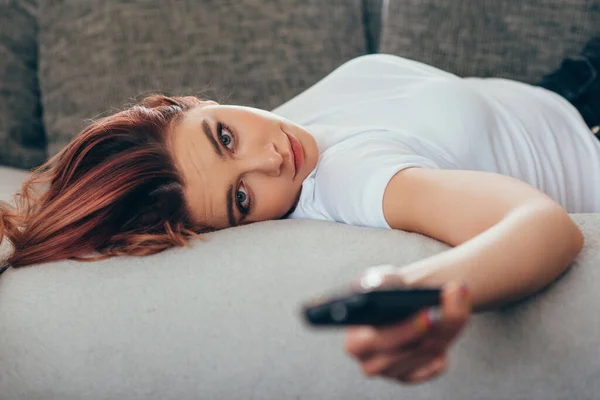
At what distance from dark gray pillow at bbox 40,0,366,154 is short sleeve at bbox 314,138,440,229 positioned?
60cm

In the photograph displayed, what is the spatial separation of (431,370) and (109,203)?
24.4 inches

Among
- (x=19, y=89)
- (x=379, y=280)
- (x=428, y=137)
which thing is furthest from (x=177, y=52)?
(x=379, y=280)

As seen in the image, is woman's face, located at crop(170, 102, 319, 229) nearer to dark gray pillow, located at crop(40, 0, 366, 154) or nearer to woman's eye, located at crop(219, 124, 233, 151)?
woman's eye, located at crop(219, 124, 233, 151)

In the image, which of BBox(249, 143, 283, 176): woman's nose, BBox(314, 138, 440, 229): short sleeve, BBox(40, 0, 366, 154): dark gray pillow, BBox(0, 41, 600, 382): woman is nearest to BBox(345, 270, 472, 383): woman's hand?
BBox(0, 41, 600, 382): woman

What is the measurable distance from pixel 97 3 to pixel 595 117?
1263 millimetres

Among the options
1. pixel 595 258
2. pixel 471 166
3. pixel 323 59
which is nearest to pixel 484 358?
pixel 595 258

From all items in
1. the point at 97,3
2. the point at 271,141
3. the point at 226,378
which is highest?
the point at 97,3

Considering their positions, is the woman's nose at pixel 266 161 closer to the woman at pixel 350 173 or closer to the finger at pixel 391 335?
the woman at pixel 350 173

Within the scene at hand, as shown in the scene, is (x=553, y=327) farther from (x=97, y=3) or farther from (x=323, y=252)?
(x=97, y=3)

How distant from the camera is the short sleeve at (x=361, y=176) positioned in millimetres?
814

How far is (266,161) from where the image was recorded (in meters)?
0.94

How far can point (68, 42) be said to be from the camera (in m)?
1.51

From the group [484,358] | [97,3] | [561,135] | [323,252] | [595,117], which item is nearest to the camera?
[484,358]

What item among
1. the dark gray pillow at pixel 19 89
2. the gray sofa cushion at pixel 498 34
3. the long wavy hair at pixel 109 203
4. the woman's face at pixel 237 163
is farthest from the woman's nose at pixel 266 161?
the dark gray pillow at pixel 19 89
